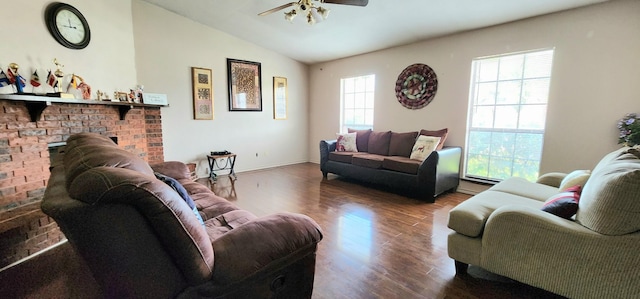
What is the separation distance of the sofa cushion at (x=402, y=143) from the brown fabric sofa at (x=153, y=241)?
129 inches

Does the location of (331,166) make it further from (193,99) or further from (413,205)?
(193,99)

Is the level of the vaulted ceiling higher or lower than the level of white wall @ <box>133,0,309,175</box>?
higher

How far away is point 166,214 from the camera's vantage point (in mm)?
897

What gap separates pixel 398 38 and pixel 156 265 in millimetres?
4322

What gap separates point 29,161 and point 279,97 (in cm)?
393

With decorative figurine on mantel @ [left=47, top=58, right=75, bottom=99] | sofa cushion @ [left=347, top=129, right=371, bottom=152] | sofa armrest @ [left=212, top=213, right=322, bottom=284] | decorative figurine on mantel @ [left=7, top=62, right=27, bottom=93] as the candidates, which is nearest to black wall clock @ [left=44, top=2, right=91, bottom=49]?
decorative figurine on mantel @ [left=47, top=58, right=75, bottom=99]

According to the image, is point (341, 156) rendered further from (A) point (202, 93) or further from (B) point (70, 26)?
(B) point (70, 26)

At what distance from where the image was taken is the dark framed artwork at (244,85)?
16.3ft

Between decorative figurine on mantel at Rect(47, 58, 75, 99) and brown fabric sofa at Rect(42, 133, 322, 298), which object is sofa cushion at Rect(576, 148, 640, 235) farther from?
decorative figurine on mantel at Rect(47, 58, 75, 99)

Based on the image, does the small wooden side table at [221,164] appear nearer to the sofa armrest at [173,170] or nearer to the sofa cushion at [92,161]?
the sofa armrest at [173,170]

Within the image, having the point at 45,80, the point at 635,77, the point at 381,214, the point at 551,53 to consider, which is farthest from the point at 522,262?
the point at 45,80

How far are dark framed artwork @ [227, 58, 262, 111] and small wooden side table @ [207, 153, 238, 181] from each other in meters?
0.94

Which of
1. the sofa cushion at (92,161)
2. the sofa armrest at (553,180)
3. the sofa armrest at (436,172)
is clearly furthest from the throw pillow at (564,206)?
the sofa cushion at (92,161)

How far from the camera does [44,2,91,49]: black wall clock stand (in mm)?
2865
